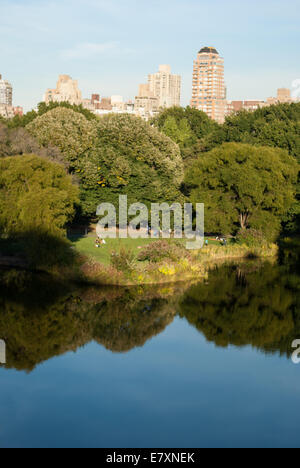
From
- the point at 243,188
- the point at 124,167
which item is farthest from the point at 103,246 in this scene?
the point at 243,188

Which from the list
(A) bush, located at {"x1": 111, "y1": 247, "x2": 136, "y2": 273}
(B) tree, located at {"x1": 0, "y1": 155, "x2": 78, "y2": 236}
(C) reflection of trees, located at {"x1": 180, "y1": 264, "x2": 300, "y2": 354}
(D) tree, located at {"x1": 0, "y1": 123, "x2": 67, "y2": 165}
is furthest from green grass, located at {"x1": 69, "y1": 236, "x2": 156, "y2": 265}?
(D) tree, located at {"x1": 0, "y1": 123, "x2": 67, "y2": 165}

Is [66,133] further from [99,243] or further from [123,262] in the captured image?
[123,262]

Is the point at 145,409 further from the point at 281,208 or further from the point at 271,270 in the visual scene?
the point at 281,208

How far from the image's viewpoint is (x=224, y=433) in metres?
16.4

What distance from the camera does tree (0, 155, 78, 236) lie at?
34.7 metres

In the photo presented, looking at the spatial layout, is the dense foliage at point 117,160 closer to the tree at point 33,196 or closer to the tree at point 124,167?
the tree at point 124,167

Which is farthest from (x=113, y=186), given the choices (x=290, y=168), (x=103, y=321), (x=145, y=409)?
(x=145, y=409)

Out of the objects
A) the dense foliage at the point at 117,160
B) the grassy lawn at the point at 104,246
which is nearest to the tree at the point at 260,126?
the dense foliage at the point at 117,160

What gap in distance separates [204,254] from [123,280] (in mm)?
9870

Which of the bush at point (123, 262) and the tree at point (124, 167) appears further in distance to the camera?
the tree at point (124, 167)

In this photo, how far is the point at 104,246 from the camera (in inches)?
1623

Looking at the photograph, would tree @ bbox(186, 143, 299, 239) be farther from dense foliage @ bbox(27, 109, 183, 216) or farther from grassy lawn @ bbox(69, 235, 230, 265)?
dense foliage @ bbox(27, 109, 183, 216)

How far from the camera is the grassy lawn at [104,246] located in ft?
122

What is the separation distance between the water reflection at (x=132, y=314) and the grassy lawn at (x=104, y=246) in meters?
4.93
